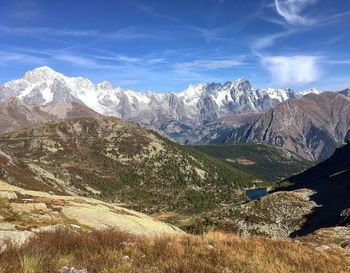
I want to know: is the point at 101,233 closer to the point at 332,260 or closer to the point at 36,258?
the point at 36,258

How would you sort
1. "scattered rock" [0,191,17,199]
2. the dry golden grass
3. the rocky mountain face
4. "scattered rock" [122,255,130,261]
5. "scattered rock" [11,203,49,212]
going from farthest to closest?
the rocky mountain face → "scattered rock" [0,191,17,199] → "scattered rock" [11,203,49,212] → "scattered rock" [122,255,130,261] → the dry golden grass

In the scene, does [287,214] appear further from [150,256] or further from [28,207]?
[150,256]

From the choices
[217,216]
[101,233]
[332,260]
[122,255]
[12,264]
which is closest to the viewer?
[12,264]

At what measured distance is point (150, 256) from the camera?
16359 millimetres

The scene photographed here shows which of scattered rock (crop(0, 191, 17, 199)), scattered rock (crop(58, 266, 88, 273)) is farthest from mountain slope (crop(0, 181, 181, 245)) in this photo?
scattered rock (crop(58, 266, 88, 273))

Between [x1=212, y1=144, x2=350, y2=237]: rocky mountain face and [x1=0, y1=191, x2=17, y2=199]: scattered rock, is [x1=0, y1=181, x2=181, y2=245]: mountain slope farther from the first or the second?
[x1=212, y1=144, x2=350, y2=237]: rocky mountain face

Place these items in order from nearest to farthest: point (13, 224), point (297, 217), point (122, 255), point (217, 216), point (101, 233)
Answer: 1. point (122, 255)
2. point (101, 233)
3. point (13, 224)
4. point (297, 217)
5. point (217, 216)

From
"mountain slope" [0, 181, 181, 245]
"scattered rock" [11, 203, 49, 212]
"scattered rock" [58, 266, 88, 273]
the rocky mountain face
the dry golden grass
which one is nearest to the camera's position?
"scattered rock" [58, 266, 88, 273]

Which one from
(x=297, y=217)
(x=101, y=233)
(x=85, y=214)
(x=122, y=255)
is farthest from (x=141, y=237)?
(x=297, y=217)

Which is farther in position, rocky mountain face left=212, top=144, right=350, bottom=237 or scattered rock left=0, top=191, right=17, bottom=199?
rocky mountain face left=212, top=144, right=350, bottom=237

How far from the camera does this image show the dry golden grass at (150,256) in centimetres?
1439

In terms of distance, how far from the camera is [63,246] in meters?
17.0

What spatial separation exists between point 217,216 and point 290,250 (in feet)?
429

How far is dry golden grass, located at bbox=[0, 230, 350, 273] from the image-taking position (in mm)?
14394
